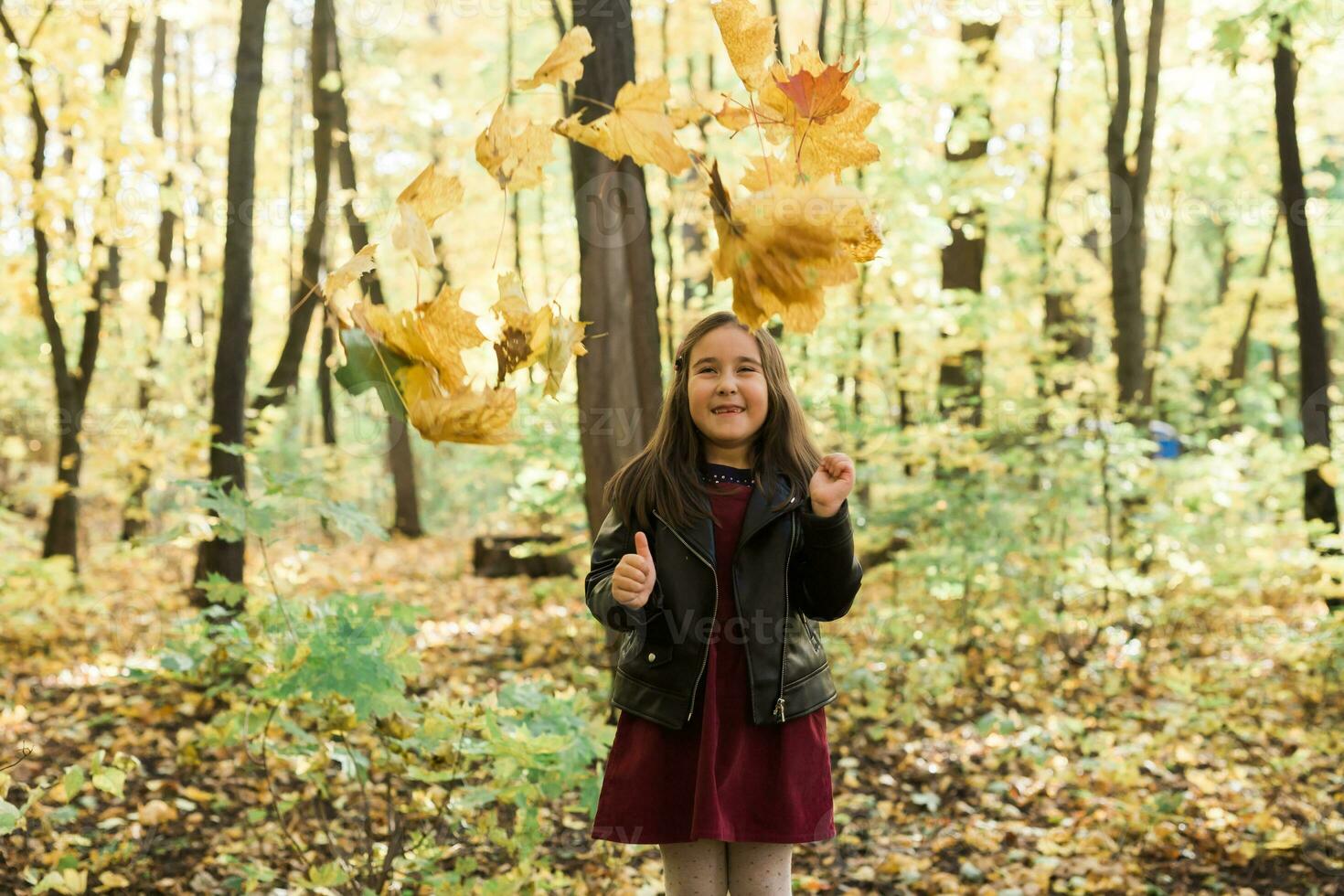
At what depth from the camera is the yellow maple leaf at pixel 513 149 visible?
54.6 inches

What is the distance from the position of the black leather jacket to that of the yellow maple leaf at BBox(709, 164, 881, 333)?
1.03 m

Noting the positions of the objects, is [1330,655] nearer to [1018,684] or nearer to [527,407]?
[1018,684]

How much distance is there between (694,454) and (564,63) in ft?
3.95

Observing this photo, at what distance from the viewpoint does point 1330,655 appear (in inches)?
205

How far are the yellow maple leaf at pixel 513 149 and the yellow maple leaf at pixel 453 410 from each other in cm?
28

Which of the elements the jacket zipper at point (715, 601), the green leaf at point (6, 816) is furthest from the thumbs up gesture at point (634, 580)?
the green leaf at point (6, 816)

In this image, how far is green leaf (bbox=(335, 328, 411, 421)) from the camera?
1.36m

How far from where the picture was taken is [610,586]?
2223mm

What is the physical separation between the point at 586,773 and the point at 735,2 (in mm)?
2151

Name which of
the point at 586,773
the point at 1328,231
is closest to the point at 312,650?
the point at 586,773

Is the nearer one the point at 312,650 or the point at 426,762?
the point at 312,650

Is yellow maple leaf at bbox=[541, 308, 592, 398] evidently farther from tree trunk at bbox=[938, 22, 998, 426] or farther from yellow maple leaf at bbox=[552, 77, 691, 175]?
tree trunk at bbox=[938, 22, 998, 426]
